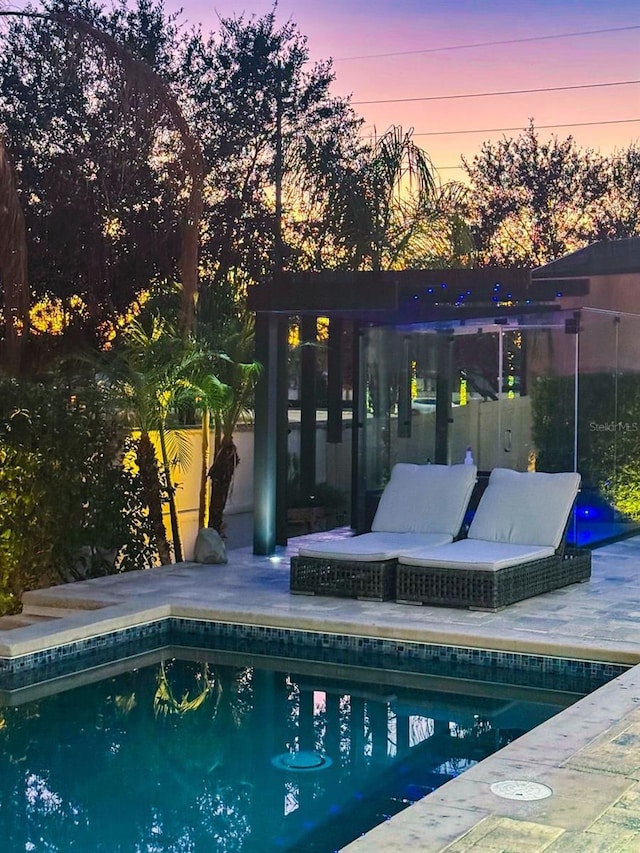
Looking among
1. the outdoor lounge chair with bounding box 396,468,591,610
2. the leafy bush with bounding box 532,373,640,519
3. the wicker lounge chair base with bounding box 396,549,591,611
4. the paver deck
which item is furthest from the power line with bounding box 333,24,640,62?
the wicker lounge chair base with bounding box 396,549,591,611

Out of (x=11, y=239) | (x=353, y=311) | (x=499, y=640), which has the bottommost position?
(x=499, y=640)

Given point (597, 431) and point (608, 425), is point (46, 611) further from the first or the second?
point (608, 425)

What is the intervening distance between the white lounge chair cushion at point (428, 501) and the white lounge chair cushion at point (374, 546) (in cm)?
12

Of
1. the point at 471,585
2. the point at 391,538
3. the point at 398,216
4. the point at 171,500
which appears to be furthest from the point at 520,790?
the point at 398,216

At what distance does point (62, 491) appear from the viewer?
972 cm

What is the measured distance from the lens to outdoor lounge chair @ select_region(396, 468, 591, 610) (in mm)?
8500

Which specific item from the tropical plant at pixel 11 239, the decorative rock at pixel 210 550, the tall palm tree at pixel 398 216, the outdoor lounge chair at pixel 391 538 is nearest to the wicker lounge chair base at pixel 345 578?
the outdoor lounge chair at pixel 391 538

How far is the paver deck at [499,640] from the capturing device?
3955mm

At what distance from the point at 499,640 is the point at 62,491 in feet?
13.8

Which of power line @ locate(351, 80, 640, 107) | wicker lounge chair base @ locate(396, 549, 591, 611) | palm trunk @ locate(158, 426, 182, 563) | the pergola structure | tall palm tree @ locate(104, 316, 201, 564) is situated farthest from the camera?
power line @ locate(351, 80, 640, 107)

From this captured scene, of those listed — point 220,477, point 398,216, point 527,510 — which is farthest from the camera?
point 398,216

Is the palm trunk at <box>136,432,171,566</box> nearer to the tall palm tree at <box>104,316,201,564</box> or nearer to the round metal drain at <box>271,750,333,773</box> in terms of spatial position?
the tall palm tree at <box>104,316,201,564</box>

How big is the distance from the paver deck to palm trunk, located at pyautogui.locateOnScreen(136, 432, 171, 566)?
529 millimetres

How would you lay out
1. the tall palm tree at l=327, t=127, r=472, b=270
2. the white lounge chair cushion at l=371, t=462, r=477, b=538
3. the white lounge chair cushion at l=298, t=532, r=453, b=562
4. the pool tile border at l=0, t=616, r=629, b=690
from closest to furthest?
1. the pool tile border at l=0, t=616, r=629, b=690
2. the white lounge chair cushion at l=298, t=532, r=453, b=562
3. the white lounge chair cushion at l=371, t=462, r=477, b=538
4. the tall palm tree at l=327, t=127, r=472, b=270
